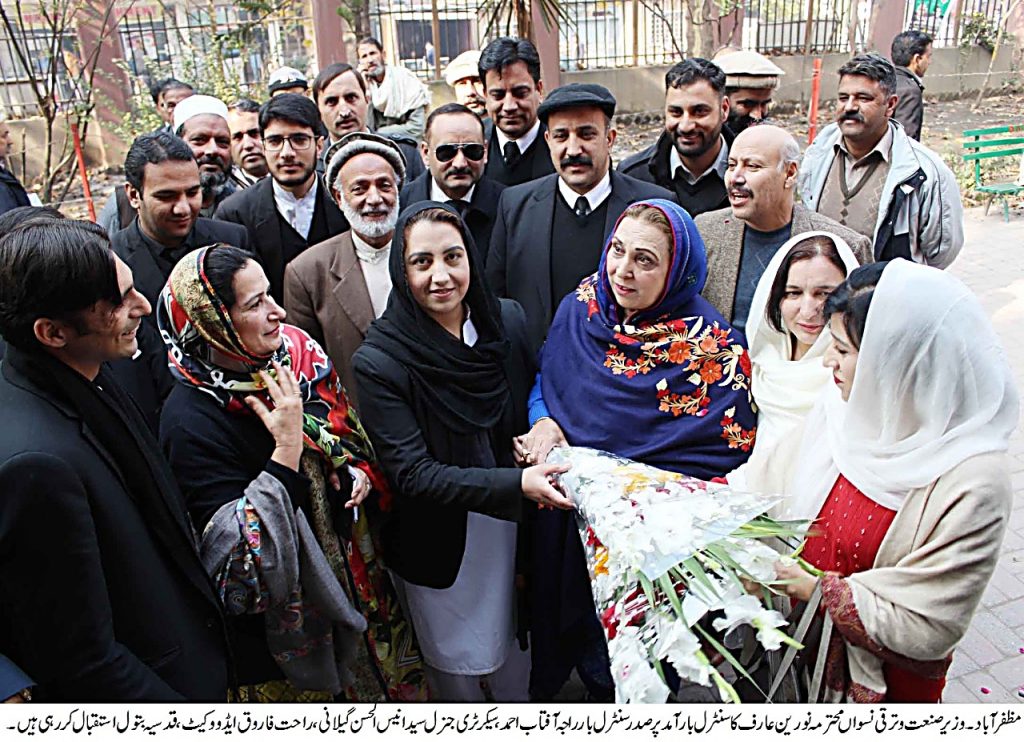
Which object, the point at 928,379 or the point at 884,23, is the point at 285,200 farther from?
the point at 884,23

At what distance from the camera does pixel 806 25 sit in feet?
48.4

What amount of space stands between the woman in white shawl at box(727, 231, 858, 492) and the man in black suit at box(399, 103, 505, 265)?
1456 mm

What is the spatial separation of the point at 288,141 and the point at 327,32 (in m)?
9.50

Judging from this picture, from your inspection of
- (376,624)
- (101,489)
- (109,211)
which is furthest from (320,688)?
(109,211)

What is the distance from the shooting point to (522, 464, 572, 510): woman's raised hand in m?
2.30

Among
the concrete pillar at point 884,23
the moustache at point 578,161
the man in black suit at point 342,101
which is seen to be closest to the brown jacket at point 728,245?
the moustache at point 578,161

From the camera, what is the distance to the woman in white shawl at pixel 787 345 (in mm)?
2264

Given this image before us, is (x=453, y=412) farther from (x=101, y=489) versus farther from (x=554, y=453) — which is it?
(x=101, y=489)

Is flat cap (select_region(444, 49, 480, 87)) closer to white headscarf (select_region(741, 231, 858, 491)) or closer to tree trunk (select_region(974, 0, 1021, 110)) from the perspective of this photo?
white headscarf (select_region(741, 231, 858, 491))

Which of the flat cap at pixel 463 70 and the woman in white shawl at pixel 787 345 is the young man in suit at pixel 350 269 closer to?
the woman in white shawl at pixel 787 345

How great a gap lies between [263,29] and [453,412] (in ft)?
40.9

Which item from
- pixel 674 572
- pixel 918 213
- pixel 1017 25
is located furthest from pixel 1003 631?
pixel 1017 25

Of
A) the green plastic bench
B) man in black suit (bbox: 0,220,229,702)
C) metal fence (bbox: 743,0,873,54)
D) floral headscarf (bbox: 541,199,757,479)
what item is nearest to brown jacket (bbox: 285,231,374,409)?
floral headscarf (bbox: 541,199,757,479)
